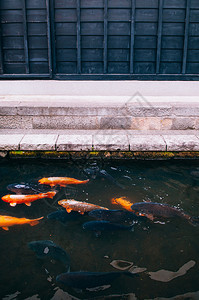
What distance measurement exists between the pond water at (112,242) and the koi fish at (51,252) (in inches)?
2.0

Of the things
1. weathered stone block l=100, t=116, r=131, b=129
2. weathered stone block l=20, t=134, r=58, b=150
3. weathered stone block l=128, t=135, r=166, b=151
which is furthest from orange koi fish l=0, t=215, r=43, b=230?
weathered stone block l=100, t=116, r=131, b=129

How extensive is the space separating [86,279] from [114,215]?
100cm

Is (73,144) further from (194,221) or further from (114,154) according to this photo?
(194,221)

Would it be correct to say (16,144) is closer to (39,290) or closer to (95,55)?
(39,290)

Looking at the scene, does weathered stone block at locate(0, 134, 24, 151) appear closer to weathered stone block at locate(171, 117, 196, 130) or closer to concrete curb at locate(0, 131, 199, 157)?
concrete curb at locate(0, 131, 199, 157)

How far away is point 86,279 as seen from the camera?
2.80m

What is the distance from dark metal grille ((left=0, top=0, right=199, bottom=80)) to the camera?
853 centimetres

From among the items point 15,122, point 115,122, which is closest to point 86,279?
point 115,122

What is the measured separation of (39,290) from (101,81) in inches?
273

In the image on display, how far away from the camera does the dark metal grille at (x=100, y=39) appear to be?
8531 mm

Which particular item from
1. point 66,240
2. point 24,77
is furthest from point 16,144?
point 24,77

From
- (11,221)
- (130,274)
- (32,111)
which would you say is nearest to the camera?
(130,274)

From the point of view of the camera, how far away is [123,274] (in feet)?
10.0

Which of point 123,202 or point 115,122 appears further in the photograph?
point 115,122
